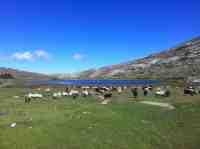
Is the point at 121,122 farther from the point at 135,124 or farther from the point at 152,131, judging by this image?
the point at 152,131

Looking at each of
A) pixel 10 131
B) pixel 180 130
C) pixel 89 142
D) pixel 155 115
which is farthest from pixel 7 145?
pixel 155 115

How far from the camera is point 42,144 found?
1691 centimetres

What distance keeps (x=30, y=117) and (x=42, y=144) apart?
10.0m

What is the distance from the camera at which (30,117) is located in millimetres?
26266

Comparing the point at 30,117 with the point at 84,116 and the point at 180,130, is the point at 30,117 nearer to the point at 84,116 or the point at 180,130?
the point at 84,116

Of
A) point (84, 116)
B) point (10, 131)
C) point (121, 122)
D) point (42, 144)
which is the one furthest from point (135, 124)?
point (10, 131)

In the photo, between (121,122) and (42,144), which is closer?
(42,144)

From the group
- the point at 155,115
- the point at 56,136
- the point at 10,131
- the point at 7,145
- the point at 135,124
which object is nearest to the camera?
the point at 7,145

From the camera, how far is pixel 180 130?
21547 millimetres

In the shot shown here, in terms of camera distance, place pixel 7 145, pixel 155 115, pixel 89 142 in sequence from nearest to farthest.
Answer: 1. pixel 7 145
2. pixel 89 142
3. pixel 155 115

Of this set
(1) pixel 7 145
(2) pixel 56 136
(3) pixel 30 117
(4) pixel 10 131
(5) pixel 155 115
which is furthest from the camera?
(5) pixel 155 115

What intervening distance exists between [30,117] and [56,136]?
8.58m

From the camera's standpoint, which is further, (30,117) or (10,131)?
(30,117)

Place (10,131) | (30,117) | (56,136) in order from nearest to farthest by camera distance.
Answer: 1. (56,136)
2. (10,131)
3. (30,117)
